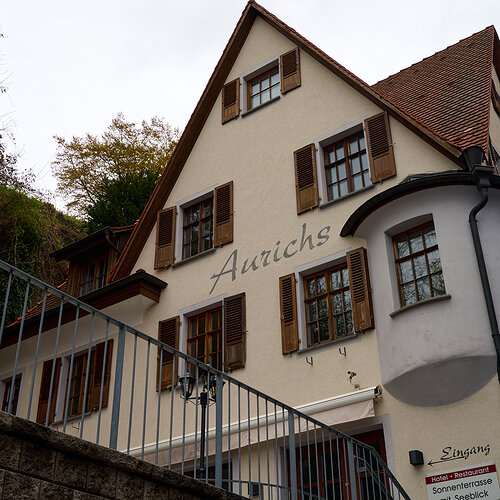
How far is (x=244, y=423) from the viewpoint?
465 inches

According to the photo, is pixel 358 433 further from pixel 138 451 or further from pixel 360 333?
pixel 138 451

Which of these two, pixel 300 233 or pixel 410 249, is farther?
pixel 300 233

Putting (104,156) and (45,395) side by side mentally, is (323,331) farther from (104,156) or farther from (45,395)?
(104,156)

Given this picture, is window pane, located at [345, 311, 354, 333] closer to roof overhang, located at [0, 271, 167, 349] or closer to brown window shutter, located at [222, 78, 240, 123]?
roof overhang, located at [0, 271, 167, 349]

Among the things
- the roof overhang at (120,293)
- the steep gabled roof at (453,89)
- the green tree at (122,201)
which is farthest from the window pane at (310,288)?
the green tree at (122,201)

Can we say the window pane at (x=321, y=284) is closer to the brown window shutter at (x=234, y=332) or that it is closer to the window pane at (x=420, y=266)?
the brown window shutter at (x=234, y=332)

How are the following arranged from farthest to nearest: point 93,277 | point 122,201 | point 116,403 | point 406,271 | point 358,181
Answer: point 122,201
point 93,277
point 358,181
point 406,271
point 116,403

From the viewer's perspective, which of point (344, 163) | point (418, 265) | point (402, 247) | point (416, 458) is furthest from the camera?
point (344, 163)

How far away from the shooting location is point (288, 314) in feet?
41.0

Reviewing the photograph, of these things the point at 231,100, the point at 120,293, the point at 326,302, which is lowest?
the point at 326,302

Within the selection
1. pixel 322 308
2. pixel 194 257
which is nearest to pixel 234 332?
pixel 322 308

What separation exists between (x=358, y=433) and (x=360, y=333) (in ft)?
5.11

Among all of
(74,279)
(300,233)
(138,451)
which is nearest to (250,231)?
(300,233)

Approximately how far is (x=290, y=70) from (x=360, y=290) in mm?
6022
